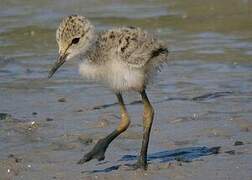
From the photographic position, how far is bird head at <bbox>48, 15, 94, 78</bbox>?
A: 688cm

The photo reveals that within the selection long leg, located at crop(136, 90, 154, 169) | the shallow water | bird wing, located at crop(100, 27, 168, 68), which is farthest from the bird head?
the shallow water

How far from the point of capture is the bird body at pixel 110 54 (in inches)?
272

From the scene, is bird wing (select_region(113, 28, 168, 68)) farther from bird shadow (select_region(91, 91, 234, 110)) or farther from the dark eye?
bird shadow (select_region(91, 91, 234, 110))

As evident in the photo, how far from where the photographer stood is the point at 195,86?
9742 mm

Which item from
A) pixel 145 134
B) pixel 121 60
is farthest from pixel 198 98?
pixel 121 60

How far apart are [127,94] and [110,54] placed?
2.68 m

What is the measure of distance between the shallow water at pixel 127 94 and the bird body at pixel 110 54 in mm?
651

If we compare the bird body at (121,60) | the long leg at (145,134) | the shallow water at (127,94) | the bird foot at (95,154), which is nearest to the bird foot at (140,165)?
the long leg at (145,134)

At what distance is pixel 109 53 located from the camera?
6926mm

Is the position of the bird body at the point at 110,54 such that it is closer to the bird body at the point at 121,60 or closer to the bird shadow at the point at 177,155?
the bird body at the point at 121,60

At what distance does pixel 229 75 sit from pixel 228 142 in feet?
8.48

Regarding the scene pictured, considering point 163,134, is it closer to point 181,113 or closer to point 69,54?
point 181,113

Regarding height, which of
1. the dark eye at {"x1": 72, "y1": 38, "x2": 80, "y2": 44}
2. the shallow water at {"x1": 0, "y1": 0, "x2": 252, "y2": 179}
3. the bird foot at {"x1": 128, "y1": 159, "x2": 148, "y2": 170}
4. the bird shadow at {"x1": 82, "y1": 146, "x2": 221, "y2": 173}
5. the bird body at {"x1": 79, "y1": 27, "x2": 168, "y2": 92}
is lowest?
the shallow water at {"x1": 0, "y1": 0, "x2": 252, "y2": 179}

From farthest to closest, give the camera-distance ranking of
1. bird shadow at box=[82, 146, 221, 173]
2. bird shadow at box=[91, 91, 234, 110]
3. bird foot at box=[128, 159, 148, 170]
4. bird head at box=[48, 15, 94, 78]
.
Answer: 1. bird shadow at box=[91, 91, 234, 110]
2. bird shadow at box=[82, 146, 221, 173]
3. bird foot at box=[128, 159, 148, 170]
4. bird head at box=[48, 15, 94, 78]
